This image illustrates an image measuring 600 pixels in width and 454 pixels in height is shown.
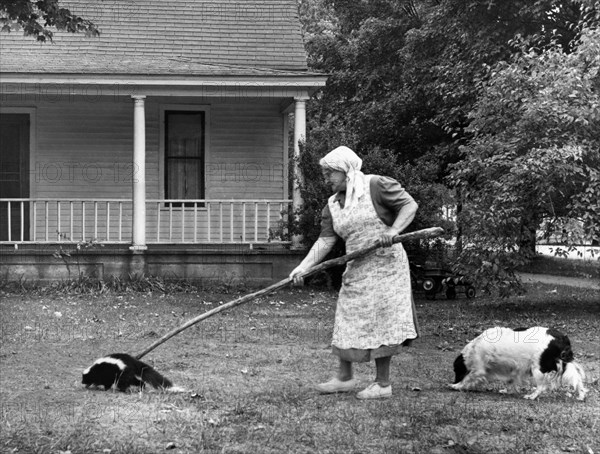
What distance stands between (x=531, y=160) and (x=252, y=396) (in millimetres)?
6652

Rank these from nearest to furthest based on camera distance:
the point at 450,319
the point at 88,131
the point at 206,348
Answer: the point at 206,348, the point at 450,319, the point at 88,131

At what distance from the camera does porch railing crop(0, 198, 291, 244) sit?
16297 millimetres

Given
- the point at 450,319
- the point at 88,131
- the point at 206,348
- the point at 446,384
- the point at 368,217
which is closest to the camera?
the point at 368,217

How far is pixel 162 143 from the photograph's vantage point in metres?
17.1

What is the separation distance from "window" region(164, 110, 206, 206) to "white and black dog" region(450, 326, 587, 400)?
10507mm

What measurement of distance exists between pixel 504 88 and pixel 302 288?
196 inches

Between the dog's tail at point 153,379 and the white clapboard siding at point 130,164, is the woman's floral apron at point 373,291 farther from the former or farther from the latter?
the white clapboard siding at point 130,164

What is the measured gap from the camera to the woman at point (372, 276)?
21.1 feet

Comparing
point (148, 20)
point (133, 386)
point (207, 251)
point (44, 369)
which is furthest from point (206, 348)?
point (148, 20)

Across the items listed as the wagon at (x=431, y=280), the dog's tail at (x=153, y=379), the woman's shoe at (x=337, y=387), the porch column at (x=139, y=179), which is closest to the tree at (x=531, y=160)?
the wagon at (x=431, y=280)

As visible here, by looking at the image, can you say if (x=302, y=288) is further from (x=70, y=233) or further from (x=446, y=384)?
(x=446, y=384)

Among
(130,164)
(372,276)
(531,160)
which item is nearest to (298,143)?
(130,164)

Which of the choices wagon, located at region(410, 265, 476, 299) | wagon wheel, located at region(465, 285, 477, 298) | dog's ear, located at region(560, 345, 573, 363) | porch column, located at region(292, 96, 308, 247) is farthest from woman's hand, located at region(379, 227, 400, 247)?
wagon wheel, located at region(465, 285, 477, 298)

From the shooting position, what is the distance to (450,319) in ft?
41.6
